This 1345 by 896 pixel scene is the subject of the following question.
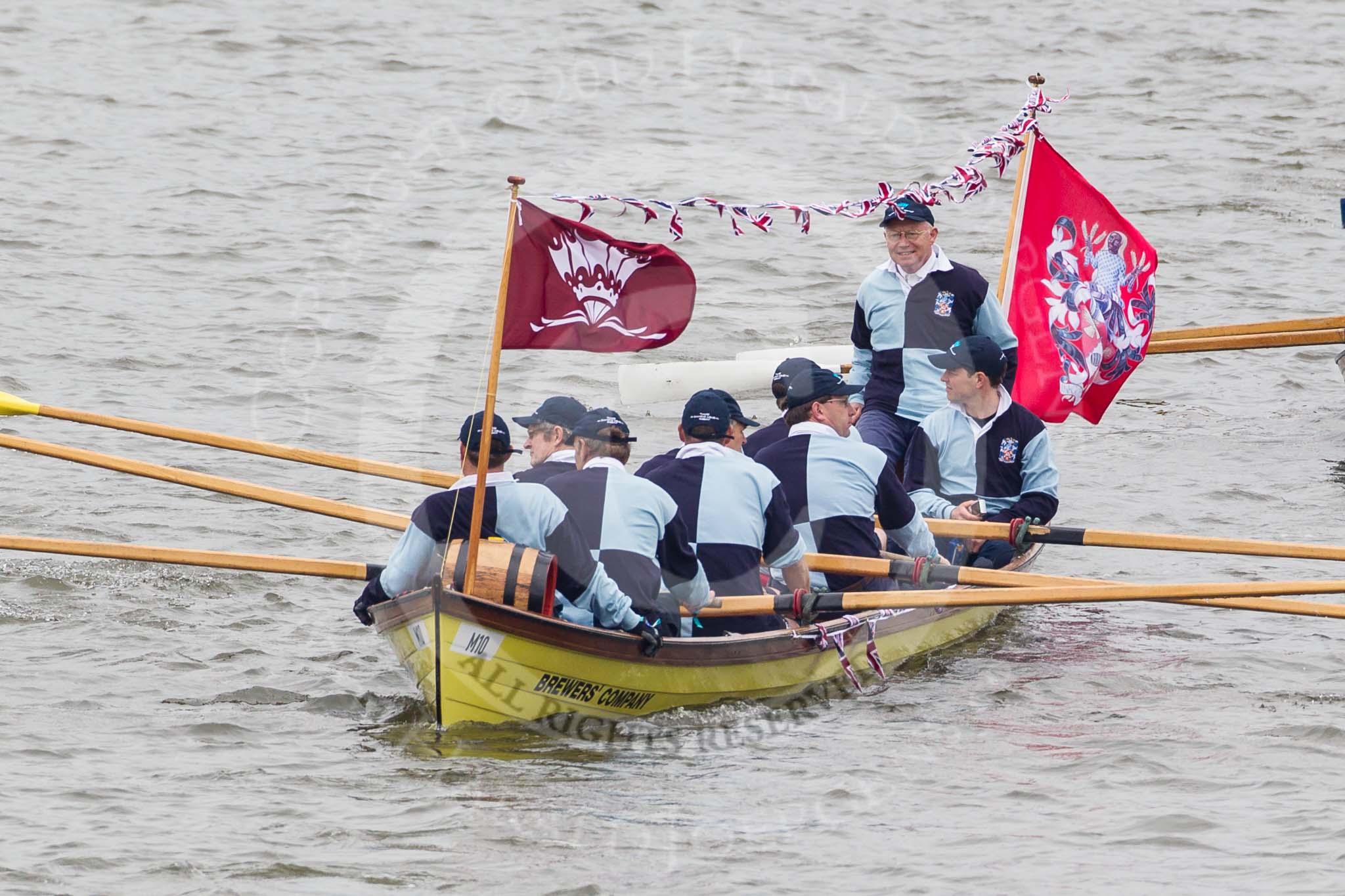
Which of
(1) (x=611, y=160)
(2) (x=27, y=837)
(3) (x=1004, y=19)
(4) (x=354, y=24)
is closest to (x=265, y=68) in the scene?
(4) (x=354, y=24)

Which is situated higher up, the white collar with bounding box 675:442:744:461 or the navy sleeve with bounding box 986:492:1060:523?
the white collar with bounding box 675:442:744:461

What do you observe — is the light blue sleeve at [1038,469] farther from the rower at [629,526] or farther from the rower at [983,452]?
the rower at [629,526]

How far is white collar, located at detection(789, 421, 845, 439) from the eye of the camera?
930 centimetres

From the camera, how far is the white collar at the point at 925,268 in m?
11.1

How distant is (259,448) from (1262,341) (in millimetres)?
7946

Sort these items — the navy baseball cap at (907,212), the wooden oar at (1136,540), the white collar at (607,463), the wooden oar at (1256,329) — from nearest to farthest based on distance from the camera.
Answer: the white collar at (607,463)
the wooden oar at (1136,540)
the navy baseball cap at (907,212)
the wooden oar at (1256,329)

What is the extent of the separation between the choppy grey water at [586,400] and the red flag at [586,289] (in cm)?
187

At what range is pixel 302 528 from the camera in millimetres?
12664

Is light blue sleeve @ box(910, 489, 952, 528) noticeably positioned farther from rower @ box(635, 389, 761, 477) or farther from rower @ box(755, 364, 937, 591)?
rower @ box(635, 389, 761, 477)

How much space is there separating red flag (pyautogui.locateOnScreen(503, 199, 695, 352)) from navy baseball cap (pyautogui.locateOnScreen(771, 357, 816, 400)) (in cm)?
119

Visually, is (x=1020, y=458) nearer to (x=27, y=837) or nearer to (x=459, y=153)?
(x=27, y=837)

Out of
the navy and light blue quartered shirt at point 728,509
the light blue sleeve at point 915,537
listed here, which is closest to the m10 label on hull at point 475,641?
the navy and light blue quartered shirt at point 728,509

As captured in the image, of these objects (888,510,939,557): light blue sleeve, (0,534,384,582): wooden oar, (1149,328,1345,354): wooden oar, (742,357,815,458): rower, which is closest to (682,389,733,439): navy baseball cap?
(742,357,815,458): rower

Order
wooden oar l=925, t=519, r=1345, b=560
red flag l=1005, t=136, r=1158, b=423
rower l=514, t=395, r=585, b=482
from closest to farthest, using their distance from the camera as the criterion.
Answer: rower l=514, t=395, r=585, b=482, wooden oar l=925, t=519, r=1345, b=560, red flag l=1005, t=136, r=1158, b=423
